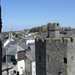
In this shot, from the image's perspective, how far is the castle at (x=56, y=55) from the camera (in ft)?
39.1

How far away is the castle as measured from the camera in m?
11.9

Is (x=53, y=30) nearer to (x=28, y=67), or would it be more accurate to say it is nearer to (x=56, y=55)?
(x=56, y=55)

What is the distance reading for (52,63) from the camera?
494 inches

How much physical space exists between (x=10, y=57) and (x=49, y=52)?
51.0 ft

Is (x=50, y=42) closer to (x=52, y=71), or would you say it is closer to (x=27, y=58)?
(x=52, y=71)

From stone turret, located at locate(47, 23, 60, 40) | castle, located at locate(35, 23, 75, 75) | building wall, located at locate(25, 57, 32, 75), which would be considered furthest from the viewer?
building wall, located at locate(25, 57, 32, 75)

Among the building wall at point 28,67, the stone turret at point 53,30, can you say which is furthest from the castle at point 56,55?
the building wall at point 28,67

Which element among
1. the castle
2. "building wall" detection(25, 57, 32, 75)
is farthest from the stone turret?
"building wall" detection(25, 57, 32, 75)

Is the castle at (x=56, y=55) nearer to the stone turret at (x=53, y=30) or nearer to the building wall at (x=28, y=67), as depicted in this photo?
the stone turret at (x=53, y=30)

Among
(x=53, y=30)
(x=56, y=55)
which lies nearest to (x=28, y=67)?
(x=53, y=30)

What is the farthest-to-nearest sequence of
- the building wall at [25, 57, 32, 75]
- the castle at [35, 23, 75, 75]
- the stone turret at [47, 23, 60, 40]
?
1. the building wall at [25, 57, 32, 75]
2. the stone turret at [47, 23, 60, 40]
3. the castle at [35, 23, 75, 75]

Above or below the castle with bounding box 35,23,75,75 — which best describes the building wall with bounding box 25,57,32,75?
below

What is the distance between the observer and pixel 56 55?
1227 centimetres

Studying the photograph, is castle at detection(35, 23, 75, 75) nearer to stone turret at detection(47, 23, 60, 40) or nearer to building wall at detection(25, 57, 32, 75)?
stone turret at detection(47, 23, 60, 40)
